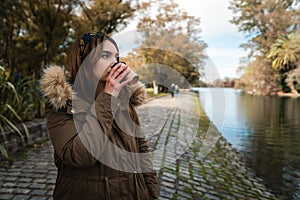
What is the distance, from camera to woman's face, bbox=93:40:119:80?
3.84 ft

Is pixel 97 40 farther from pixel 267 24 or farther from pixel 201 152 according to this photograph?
pixel 267 24

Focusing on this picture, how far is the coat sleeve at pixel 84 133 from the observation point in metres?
1.09

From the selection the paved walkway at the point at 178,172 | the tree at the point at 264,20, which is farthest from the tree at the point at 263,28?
the paved walkway at the point at 178,172

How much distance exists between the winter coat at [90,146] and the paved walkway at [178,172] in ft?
2.38

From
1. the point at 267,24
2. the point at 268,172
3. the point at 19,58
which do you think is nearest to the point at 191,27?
the point at 268,172

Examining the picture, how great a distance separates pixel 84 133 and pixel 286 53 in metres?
36.5

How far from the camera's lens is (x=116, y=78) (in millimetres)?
1106

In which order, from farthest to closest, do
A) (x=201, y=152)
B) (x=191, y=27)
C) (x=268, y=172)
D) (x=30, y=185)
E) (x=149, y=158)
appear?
(x=191, y=27) < (x=201, y=152) < (x=268, y=172) < (x=30, y=185) < (x=149, y=158)

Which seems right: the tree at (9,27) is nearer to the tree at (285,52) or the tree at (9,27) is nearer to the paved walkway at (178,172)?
the paved walkway at (178,172)

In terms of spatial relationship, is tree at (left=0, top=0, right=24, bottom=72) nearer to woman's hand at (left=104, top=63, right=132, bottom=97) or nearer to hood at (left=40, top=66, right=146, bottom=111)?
hood at (left=40, top=66, right=146, bottom=111)

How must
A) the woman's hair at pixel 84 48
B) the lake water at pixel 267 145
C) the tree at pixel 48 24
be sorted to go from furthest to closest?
the tree at pixel 48 24 < the lake water at pixel 267 145 < the woman's hair at pixel 84 48

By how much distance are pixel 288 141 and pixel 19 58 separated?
28.0ft

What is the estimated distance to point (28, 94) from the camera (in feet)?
17.8

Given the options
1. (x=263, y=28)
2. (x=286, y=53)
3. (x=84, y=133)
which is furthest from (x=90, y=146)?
(x=263, y=28)
